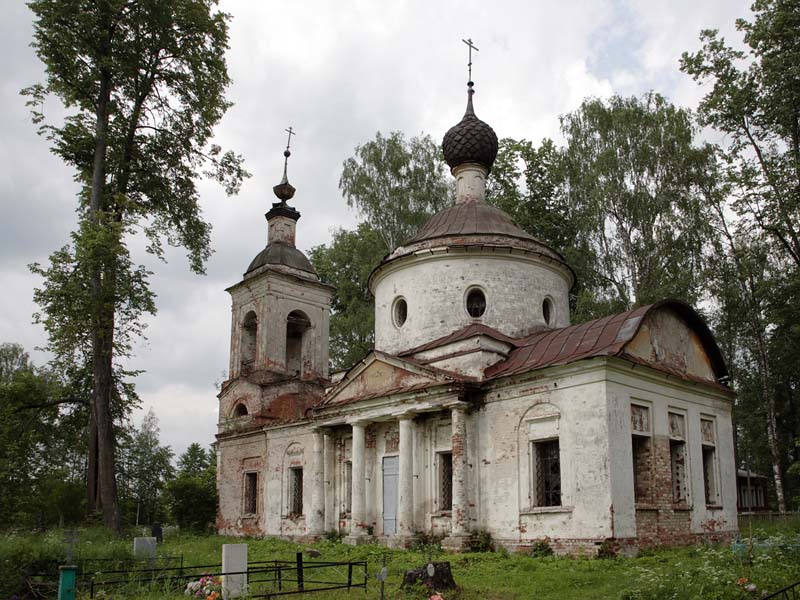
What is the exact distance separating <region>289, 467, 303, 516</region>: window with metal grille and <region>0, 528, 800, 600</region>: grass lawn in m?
6.15

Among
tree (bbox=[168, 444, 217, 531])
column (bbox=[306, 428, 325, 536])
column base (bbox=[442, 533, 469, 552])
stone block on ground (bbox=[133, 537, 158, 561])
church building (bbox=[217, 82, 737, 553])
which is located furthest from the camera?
tree (bbox=[168, 444, 217, 531])

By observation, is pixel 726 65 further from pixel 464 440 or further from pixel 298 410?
pixel 298 410

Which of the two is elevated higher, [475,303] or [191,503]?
[475,303]

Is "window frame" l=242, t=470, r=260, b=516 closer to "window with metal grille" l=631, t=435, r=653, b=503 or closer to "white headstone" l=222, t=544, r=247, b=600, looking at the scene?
"window with metal grille" l=631, t=435, r=653, b=503

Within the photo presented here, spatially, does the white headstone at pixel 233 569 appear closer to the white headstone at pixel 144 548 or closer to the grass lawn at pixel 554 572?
the grass lawn at pixel 554 572

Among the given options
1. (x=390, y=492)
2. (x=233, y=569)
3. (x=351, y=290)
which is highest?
(x=351, y=290)

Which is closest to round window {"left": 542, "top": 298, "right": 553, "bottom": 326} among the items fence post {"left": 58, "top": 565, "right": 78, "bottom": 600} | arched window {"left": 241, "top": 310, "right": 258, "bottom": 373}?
arched window {"left": 241, "top": 310, "right": 258, "bottom": 373}

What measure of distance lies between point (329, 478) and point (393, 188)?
13.7 m

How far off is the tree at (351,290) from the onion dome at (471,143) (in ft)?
31.4

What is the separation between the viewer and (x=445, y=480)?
15.4 m

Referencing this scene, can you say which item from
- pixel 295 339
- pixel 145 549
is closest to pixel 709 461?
pixel 145 549

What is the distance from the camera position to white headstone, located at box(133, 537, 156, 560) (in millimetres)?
12156

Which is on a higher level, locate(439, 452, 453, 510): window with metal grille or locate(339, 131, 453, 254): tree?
locate(339, 131, 453, 254): tree

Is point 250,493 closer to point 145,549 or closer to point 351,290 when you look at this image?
point 145,549
